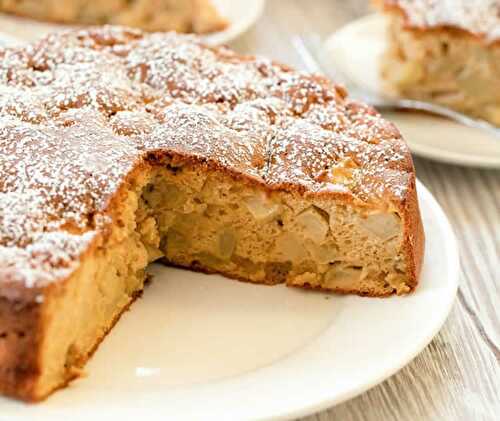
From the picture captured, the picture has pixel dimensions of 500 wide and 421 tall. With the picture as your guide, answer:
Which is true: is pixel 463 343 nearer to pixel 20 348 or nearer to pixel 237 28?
pixel 20 348

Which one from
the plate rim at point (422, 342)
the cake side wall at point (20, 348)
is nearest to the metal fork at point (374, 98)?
the plate rim at point (422, 342)

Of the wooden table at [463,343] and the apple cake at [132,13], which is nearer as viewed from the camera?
the wooden table at [463,343]

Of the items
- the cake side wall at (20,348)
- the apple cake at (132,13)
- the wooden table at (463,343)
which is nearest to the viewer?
the cake side wall at (20,348)

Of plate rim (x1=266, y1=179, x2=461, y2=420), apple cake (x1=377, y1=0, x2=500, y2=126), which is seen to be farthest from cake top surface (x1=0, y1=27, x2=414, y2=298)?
apple cake (x1=377, y1=0, x2=500, y2=126)

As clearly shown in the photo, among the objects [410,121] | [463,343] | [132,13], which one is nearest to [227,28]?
[132,13]

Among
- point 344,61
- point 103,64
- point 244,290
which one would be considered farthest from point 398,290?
point 344,61

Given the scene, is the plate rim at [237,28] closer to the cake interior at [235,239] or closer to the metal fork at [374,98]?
the metal fork at [374,98]

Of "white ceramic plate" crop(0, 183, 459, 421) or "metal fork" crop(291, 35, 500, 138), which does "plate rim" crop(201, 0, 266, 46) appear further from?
"white ceramic plate" crop(0, 183, 459, 421)
